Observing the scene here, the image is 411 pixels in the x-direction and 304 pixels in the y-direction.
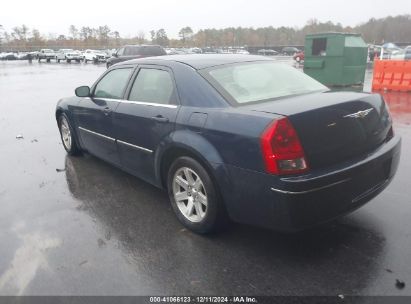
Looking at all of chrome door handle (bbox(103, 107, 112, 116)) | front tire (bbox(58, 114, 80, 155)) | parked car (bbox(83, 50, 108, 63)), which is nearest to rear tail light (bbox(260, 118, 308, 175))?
chrome door handle (bbox(103, 107, 112, 116))

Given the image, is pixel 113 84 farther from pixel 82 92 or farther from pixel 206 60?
pixel 206 60

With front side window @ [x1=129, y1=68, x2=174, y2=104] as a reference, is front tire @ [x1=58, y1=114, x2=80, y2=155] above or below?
below

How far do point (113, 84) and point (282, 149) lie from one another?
2.88m

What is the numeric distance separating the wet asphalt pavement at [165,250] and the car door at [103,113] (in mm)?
529

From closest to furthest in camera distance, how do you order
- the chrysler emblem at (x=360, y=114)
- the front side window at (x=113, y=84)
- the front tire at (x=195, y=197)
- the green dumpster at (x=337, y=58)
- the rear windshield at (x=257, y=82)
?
the chrysler emblem at (x=360, y=114)
the front tire at (x=195, y=197)
the rear windshield at (x=257, y=82)
the front side window at (x=113, y=84)
the green dumpster at (x=337, y=58)

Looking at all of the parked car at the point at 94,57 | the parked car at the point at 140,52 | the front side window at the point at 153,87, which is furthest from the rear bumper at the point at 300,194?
the parked car at the point at 94,57

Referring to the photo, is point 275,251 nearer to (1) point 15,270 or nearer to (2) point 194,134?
(2) point 194,134

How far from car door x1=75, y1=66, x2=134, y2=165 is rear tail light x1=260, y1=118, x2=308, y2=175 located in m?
2.37

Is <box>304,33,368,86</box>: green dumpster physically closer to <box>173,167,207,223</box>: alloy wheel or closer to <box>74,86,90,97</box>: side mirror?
<box>74,86,90,97</box>: side mirror

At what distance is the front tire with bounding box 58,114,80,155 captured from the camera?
19.7ft

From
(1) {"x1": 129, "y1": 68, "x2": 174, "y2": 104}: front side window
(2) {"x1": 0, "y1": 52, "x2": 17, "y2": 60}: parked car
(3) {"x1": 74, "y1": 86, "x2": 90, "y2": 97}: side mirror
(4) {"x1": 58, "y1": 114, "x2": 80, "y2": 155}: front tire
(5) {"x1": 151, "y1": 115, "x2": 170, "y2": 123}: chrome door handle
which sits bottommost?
(2) {"x1": 0, "y1": 52, "x2": 17, "y2": 60}: parked car

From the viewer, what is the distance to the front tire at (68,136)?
6016 millimetres

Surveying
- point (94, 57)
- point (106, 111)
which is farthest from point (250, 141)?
point (94, 57)

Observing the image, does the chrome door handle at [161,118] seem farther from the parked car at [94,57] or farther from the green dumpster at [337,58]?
the parked car at [94,57]
